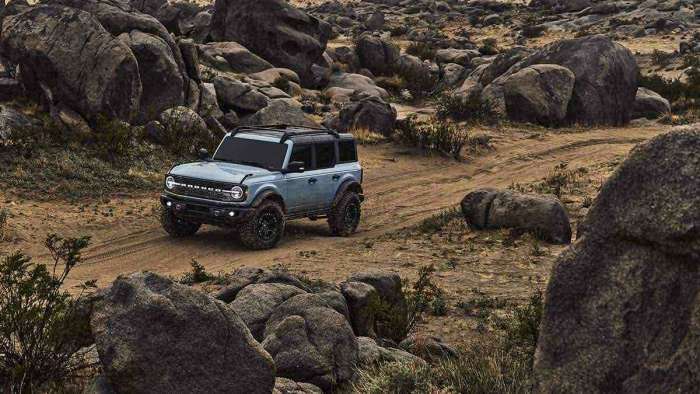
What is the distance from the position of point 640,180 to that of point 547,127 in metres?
28.3

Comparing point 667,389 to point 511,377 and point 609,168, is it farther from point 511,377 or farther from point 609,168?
point 609,168

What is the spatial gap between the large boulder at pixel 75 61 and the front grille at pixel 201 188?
8051 mm

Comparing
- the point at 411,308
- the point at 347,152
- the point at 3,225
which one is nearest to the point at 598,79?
the point at 347,152

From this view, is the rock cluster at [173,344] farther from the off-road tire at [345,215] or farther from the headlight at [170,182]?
the off-road tire at [345,215]

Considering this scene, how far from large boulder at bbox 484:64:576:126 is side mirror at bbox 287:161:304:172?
18.0m

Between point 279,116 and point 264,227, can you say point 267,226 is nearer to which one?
point 264,227

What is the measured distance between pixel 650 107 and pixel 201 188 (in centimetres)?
2671

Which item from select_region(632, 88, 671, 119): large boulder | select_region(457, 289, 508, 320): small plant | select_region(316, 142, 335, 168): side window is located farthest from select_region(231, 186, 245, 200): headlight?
select_region(632, 88, 671, 119): large boulder

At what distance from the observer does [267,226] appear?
15.7 m

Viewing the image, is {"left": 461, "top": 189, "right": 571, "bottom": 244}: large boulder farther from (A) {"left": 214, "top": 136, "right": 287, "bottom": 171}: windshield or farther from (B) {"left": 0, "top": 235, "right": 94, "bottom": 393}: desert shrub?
(B) {"left": 0, "top": 235, "right": 94, "bottom": 393}: desert shrub

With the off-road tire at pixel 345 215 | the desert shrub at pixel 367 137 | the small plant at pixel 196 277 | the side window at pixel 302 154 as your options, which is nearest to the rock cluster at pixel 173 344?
the small plant at pixel 196 277

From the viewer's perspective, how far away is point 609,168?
24.3 metres

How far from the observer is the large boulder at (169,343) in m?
6.27


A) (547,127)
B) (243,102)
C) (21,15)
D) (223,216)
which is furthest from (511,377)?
(547,127)
